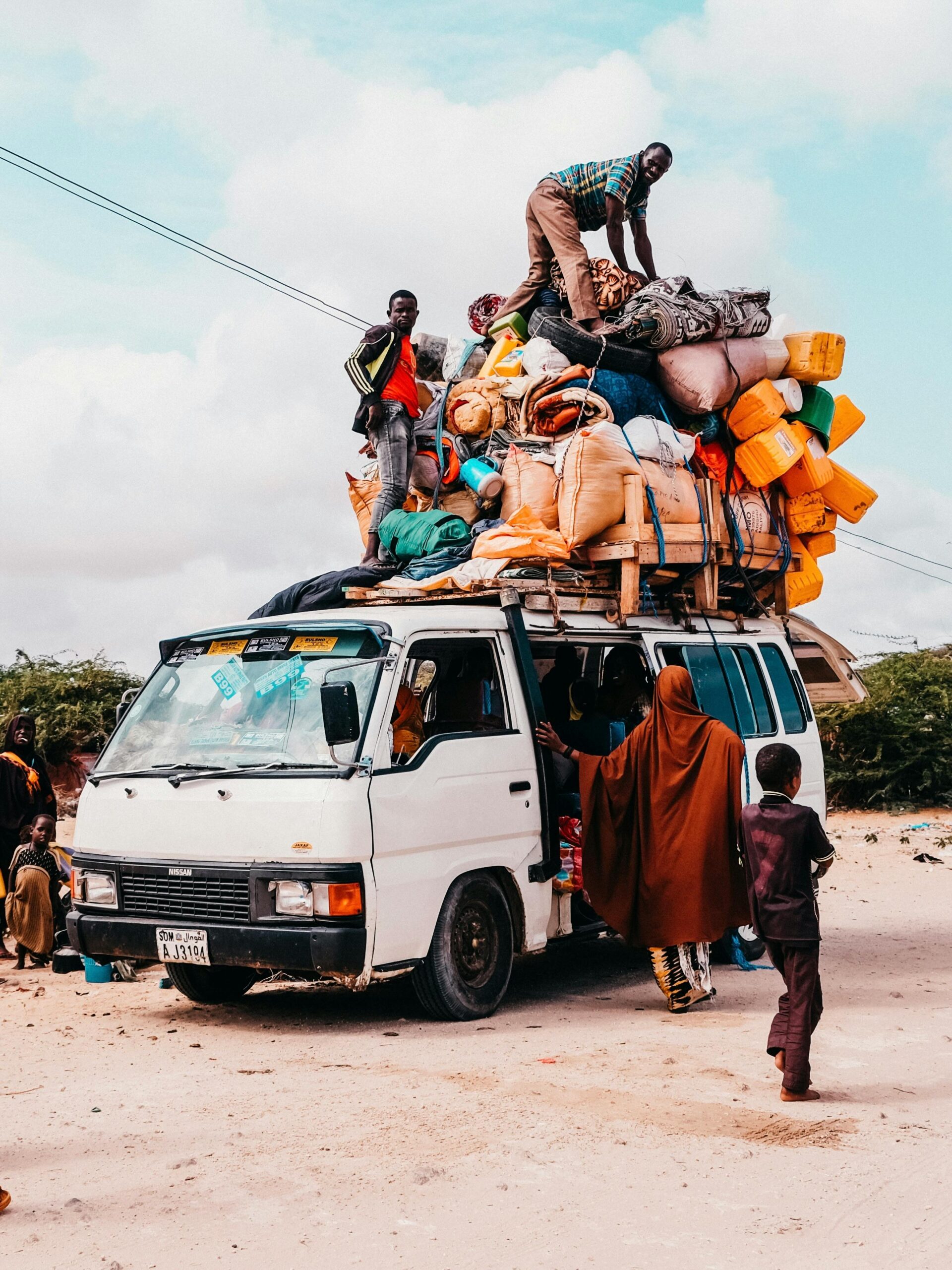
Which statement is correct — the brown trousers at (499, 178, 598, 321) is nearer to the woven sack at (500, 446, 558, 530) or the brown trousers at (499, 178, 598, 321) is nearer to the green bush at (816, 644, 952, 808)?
the woven sack at (500, 446, 558, 530)

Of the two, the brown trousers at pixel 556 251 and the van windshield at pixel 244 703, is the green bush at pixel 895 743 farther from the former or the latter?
the van windshield at pixel 244 703

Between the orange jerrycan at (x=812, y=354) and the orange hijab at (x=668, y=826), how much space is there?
320 centimetres

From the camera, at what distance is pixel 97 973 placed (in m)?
8.59

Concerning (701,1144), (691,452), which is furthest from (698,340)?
(701,1144)

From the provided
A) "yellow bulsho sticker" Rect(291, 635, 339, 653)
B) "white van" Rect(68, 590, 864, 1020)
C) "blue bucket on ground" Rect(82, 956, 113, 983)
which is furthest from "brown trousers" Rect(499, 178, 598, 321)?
"blue bucket on ground" Rect(82, 956, 113, 983)

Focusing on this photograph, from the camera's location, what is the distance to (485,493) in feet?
27.8

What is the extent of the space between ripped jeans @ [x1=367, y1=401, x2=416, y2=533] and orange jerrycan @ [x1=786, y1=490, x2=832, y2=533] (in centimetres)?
265

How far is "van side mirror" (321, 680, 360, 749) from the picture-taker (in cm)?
623

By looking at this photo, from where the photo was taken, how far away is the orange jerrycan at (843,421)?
996cm

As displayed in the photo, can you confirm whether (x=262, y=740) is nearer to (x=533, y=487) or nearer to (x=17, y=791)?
(x=533, y=487)

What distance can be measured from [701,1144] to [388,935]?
6.47 ft

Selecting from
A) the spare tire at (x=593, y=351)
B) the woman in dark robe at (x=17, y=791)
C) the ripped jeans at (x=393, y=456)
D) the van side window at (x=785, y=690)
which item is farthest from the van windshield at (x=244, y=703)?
the van side window at (x=785, y=690)

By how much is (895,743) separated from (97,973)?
1526cm

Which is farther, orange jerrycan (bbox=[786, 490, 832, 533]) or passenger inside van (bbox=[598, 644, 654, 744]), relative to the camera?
orange jerrycan (bbox=[786, 490, 832, 533])
